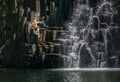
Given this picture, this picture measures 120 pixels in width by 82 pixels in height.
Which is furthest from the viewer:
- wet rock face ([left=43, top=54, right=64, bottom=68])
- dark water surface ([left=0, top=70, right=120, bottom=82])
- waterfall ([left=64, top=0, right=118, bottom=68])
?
wet rock face ([left=43, top=54, right=64, bottom=68])

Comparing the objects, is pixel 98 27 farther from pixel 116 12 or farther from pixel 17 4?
pixel 17 4

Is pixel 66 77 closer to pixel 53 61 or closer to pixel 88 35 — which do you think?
pixel 53 61

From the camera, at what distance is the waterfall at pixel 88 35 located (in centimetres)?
6700

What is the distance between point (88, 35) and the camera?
69000mm

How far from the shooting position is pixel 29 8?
70000 mm

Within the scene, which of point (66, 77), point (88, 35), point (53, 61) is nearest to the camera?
point (66, 77)

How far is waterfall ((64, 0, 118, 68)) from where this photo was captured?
6700cm

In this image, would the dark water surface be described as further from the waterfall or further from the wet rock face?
the waterfall

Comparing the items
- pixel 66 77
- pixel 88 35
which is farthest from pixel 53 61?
pixel 66 77

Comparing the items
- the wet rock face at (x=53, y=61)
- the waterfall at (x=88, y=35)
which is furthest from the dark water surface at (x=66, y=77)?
the waterfall at (x=88, y=35)

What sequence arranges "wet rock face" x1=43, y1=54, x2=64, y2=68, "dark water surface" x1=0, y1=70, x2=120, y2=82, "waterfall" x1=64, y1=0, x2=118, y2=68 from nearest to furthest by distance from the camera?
"dark water surface" x1=0, y1=70, x2=120, y2=82 → "waterfall" x1=64, y1=0, x2=118, y2=68 → "wet rock face" x1=43, y1=54, x2=64, y2=68

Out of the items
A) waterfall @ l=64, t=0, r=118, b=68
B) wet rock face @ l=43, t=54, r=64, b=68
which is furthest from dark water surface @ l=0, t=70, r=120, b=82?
waterfall @ l=64, t=0, r=118, b=68

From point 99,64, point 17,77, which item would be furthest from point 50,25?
point 17,77

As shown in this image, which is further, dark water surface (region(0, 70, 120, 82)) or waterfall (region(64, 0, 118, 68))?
waterfall (region(64, 0, 118, 68))
